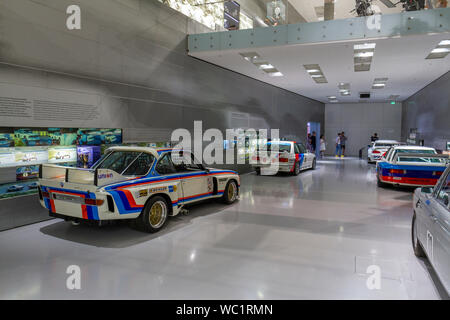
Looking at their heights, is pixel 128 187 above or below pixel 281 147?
below

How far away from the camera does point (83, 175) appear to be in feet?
15.4

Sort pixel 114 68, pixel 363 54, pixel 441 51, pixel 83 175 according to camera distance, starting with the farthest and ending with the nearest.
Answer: pixel 363 54
pixel 441 51
pixel 114 68
pixel 83 175

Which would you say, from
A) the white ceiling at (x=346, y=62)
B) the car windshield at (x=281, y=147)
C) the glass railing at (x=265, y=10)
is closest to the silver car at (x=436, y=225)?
the white ceiling at (x=346, y=62)

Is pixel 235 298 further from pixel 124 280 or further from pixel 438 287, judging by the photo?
pixel 438 287

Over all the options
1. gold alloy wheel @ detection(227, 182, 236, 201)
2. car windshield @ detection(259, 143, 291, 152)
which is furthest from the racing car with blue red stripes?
car windshield @ detection(259, 143, 291, 152)

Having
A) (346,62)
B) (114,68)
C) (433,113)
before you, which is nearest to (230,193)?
(114,68)

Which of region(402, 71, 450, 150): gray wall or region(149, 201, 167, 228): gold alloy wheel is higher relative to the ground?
region(402, 71, 450, 150): gray wall

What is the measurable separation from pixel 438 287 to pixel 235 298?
222cm

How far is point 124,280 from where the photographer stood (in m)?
3.58

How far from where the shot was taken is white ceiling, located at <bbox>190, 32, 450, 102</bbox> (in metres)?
8.55

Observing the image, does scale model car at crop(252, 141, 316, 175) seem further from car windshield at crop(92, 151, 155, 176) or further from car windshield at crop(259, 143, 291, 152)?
car windshield at crop(92, 151, 155, 176)

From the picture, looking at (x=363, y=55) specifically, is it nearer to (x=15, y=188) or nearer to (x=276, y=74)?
(x=276, y=74)

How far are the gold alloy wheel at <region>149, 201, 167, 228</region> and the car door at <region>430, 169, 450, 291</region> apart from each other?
3873 millimetres

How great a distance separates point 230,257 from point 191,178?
7.34ft
